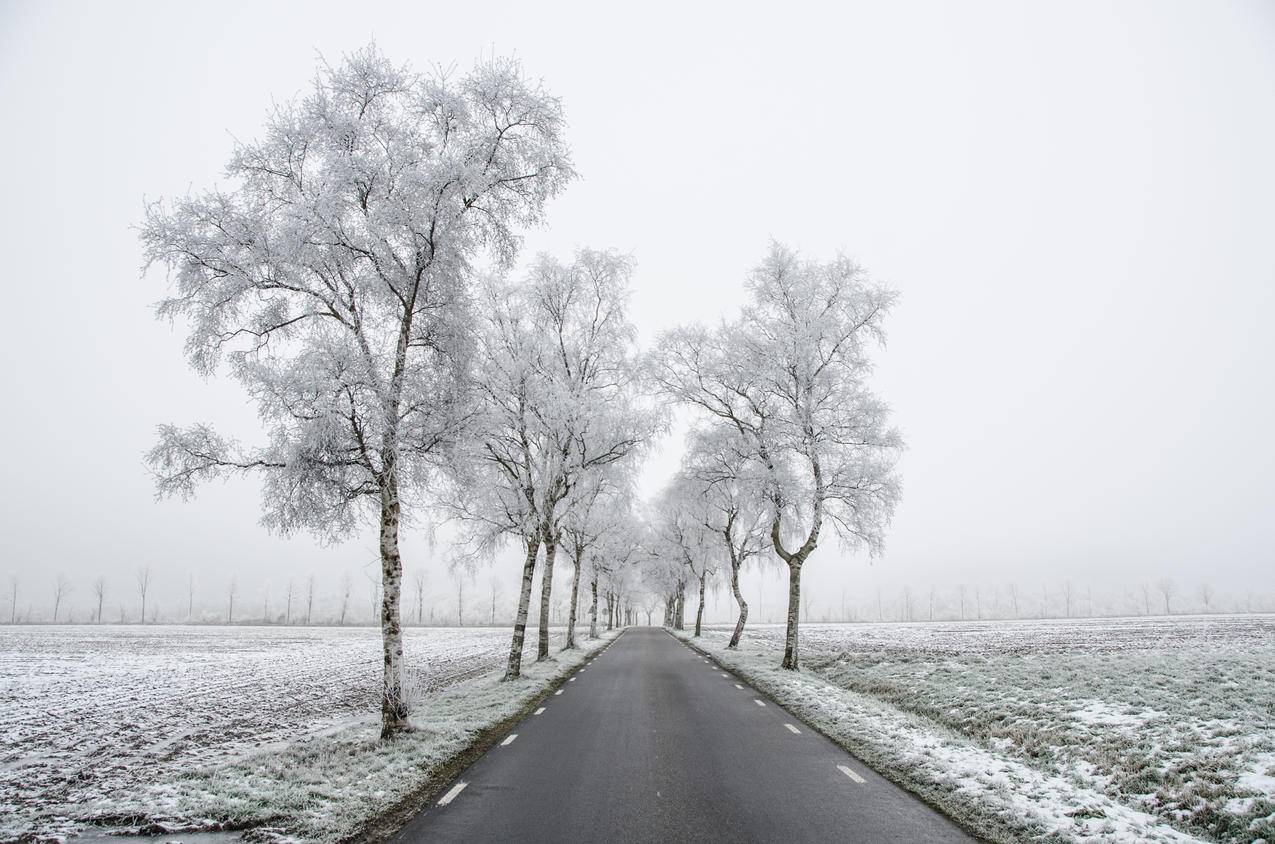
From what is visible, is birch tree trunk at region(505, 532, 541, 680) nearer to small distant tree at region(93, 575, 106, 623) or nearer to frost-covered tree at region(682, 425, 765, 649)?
frost-covered tree at region(682, 425, 765, 649)

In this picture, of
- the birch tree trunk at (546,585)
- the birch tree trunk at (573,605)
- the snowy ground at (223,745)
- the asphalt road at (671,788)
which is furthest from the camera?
the birch tree trunk at (573,605)

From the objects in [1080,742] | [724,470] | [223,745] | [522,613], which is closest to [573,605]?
[724,470]

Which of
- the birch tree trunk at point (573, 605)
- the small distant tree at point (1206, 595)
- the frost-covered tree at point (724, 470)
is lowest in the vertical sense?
the small distant tree at point (1206, 595)

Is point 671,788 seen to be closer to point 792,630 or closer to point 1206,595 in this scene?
point 792,630

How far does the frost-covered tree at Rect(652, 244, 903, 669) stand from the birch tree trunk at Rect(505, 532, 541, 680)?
7772mm

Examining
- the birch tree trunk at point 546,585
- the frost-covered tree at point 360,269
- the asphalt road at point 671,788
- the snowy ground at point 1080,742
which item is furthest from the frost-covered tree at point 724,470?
the frost-covered tree at point 360,269

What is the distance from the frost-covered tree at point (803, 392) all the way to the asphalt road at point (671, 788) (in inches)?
361

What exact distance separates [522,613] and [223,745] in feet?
29.5

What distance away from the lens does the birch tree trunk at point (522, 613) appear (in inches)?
734

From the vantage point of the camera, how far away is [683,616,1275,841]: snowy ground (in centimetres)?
654

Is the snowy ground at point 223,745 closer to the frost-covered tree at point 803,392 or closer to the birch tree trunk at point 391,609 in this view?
the birch tree trunk at point 391,609

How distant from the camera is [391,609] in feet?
36.3

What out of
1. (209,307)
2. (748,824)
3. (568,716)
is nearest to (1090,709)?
(748,824)

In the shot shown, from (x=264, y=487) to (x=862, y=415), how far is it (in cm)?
1745
